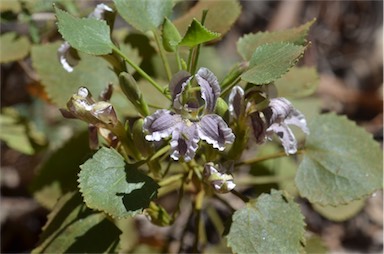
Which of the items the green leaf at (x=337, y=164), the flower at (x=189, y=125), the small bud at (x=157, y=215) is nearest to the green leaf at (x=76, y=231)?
the small bud at (x=157, y=215)

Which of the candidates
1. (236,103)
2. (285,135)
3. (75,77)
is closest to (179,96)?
(236,103)

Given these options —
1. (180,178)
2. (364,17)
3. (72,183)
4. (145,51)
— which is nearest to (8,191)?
(72,183)

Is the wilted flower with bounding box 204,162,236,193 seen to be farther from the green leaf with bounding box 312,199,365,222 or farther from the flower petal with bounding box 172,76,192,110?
the green leaf with bounding box 312,199,365,222

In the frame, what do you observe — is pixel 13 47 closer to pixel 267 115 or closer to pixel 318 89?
pixel 267 115

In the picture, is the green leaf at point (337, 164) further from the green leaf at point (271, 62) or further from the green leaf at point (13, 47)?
the green leaf at point (13, 47)

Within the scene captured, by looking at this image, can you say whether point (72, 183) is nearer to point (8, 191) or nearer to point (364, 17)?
point (8, 191)

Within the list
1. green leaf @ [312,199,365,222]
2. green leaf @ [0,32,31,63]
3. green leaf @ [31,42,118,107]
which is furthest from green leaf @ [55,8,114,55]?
green leaf @ [312,199,365,222]
